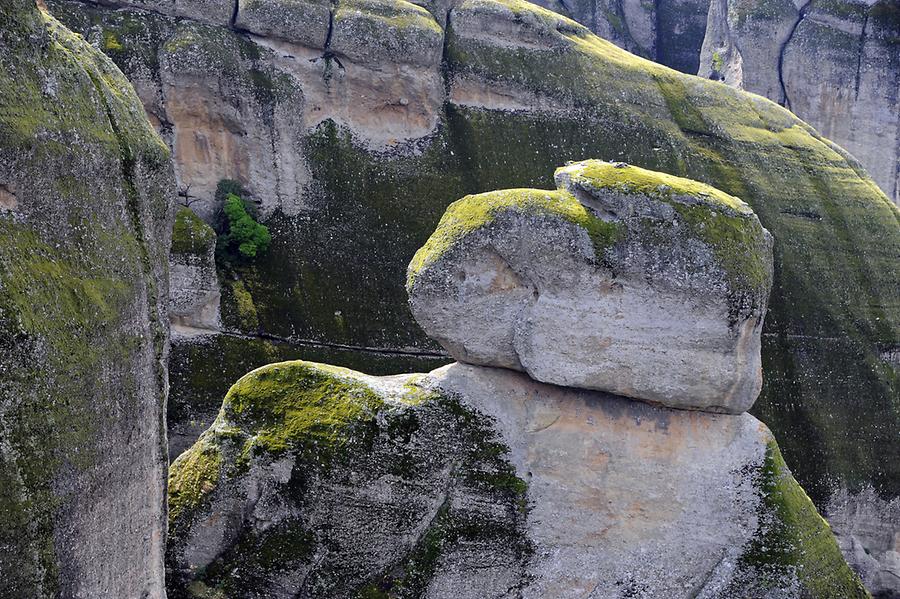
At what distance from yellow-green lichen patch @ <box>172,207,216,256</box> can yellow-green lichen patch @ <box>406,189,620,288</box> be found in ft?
20.8

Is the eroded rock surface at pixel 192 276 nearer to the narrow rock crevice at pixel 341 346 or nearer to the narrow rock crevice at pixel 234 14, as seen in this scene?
the narrow rock crevice at pixel 341 346

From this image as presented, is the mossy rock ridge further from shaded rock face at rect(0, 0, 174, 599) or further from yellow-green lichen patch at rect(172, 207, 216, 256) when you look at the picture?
shaded rock face at rect(0, 0, 174, 599)

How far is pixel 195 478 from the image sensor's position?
A: 11.1 meters

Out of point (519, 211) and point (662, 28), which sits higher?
point (662, 28)

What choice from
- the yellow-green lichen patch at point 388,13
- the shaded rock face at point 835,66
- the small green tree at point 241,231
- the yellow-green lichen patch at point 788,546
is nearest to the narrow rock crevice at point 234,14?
the yellow-green lichen patch at point 388,13

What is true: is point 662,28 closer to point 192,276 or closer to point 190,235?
point 190,235

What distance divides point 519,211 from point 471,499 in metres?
3.12

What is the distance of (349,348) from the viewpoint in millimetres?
17328

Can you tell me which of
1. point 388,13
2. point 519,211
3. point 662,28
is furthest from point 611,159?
point 662,28

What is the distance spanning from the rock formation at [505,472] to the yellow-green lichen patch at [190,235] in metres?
5.60

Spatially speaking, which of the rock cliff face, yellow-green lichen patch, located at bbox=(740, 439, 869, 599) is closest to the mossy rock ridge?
the rock cliff face

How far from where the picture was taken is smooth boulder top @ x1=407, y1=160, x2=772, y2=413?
35.4ft

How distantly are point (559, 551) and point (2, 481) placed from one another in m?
5.96

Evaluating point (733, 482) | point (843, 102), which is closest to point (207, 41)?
point (733, 482)
